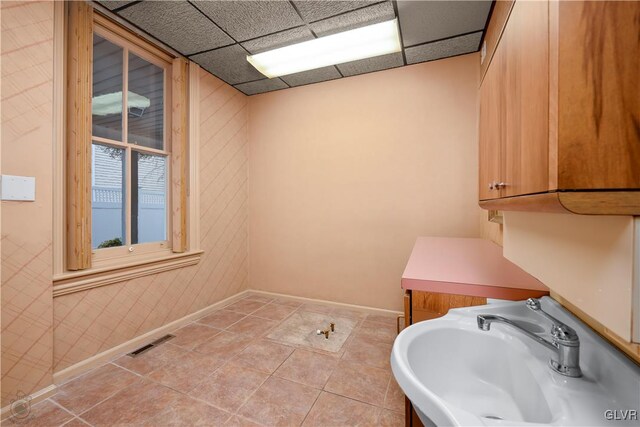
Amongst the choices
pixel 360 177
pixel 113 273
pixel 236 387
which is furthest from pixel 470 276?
pixel 113 273

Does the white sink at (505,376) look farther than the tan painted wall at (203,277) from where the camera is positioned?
No

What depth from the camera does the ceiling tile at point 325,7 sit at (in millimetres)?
1908

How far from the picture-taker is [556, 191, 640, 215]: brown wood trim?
0.46 metres

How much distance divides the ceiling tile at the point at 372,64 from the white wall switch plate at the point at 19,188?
2713mm

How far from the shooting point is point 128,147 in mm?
2258

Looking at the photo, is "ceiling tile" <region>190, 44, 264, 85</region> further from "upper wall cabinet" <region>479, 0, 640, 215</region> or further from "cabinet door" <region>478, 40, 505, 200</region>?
"upper wall cabinet" <region>479, 0, 640, 215</region>

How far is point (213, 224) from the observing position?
3.03m

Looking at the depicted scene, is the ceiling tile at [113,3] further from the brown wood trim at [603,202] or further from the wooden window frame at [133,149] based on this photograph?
the brown wood trim at [603,202]

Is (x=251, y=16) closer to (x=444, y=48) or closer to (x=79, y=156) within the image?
(x=79, y=156)

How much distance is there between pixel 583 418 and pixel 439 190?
7.64 ft

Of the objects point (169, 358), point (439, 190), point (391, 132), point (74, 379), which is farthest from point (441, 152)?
point (74, 379)

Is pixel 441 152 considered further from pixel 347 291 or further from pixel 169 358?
pixel 169 358

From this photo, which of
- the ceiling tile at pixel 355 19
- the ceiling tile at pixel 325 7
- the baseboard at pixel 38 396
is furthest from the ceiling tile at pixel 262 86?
the baseboard at pixel 38 396

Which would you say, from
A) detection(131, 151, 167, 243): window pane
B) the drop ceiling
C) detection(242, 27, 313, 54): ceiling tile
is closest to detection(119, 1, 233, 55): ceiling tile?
the drop ceiling
